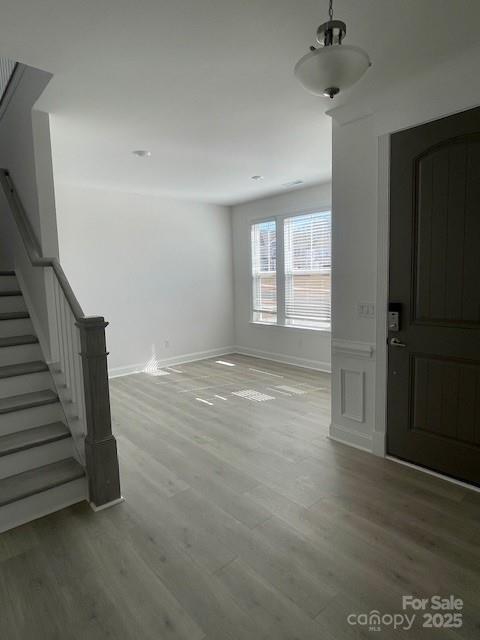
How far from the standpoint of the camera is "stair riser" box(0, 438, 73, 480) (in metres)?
2.39

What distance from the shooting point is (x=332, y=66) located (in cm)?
132

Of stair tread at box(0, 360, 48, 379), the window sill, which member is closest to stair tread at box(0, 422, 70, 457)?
stair tread at box(0, 360, 48, 379)

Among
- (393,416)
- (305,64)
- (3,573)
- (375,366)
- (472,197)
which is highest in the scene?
(305,64)

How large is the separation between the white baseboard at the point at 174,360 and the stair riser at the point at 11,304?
224cm

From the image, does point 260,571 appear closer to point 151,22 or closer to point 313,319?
point 151,22

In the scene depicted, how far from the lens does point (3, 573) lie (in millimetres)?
1872

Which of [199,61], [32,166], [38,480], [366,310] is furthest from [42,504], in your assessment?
[199,61]

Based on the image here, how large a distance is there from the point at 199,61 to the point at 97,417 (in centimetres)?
226

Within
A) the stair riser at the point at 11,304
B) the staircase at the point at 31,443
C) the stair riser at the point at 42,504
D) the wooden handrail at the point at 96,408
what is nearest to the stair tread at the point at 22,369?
the staircase at the point at 31,443

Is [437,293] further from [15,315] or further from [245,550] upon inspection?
[15,315]

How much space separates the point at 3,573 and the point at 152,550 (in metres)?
0.73

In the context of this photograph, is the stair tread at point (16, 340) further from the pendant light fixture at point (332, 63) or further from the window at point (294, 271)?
the window at point (294, 271)

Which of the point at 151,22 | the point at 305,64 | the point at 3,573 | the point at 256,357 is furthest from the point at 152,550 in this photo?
the point at 256,357

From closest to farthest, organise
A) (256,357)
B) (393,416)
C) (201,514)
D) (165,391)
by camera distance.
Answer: (201,514)
(393,416)
(165,391)
(256,357)
